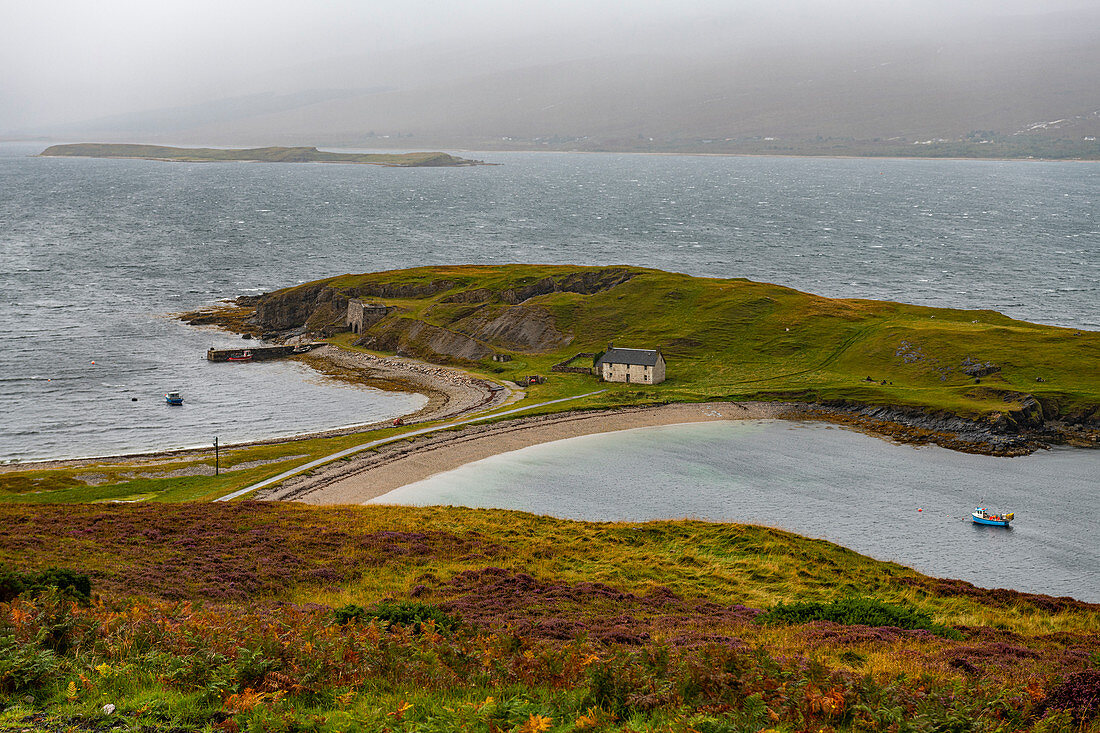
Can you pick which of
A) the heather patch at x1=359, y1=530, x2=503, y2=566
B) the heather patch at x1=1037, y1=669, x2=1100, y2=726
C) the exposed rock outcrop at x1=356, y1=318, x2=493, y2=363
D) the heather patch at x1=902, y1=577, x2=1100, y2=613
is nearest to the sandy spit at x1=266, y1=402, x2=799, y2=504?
the heather patch at x1=359, y1=530, x2=503, y2=566

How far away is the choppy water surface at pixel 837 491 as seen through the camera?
58219 mm

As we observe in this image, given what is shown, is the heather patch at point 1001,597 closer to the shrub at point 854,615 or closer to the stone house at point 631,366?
the shrub at point 854,615

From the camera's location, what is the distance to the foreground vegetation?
16.8m

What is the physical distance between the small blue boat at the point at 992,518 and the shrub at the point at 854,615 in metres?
31.1

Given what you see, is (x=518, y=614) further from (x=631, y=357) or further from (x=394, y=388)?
(x=394, y=388)

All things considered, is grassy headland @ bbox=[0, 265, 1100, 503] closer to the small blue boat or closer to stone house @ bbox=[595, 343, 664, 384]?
stone house @ bbox=[595, 343, 664, 384]

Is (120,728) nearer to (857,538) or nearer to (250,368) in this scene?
(857,538)

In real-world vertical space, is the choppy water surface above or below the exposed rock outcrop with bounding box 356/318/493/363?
below

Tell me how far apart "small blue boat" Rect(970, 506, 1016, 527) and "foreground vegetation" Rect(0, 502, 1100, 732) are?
17.1 meters

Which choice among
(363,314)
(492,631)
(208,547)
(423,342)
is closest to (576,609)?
(492,631)

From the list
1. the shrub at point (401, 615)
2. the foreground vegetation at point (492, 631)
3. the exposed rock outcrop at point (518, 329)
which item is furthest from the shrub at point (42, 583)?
the exposed rock outcrop at point (518, 329)

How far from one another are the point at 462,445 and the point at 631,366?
100 feet

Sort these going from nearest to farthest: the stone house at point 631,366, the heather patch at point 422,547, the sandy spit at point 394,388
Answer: the heather patch at point 422,547 < the sandy spit at point 394,388 < the stone house at point 631,366

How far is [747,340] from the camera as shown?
4572 inches
